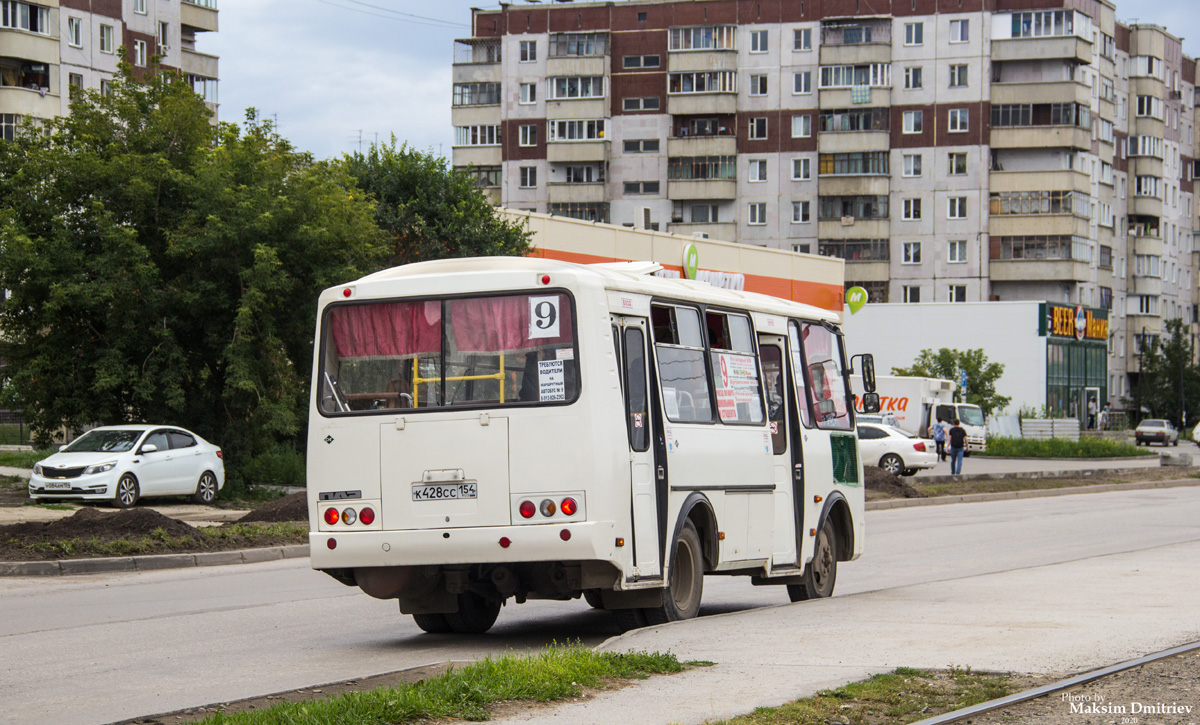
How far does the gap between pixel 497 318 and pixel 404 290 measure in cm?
80

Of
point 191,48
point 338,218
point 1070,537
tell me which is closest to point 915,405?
point 338,218

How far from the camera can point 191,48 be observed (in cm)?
8225

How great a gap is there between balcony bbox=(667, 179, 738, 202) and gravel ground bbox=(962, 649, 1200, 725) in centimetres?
8570

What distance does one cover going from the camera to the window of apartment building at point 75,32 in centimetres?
7094

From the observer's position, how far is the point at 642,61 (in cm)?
9594

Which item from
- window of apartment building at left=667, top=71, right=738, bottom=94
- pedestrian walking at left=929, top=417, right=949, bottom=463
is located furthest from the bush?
window of apartment building at left=667, top=71, right=738, bottom=94

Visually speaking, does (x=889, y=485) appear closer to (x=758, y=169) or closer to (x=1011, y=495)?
(x=1011, y=495)

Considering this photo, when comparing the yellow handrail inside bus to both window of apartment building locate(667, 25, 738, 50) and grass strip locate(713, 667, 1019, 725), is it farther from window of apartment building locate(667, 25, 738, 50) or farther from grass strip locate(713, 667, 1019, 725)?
window of apartment building locate(667, 25, 738, 50)

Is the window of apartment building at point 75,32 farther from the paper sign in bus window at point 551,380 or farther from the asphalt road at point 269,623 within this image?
the paper sign in bus window at point 551,380

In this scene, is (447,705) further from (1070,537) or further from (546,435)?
(1070,537)

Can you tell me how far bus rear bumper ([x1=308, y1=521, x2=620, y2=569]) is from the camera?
10.4 meters

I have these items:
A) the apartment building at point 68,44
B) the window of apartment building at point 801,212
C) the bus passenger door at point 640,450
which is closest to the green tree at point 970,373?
the window of apartment building at point 801,212

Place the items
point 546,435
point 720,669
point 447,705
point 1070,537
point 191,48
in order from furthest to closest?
point 191,48 → point 1070,537 → point 546,435 → point 720,669 → point 447,705

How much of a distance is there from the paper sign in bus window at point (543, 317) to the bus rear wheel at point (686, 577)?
2.03 metres
